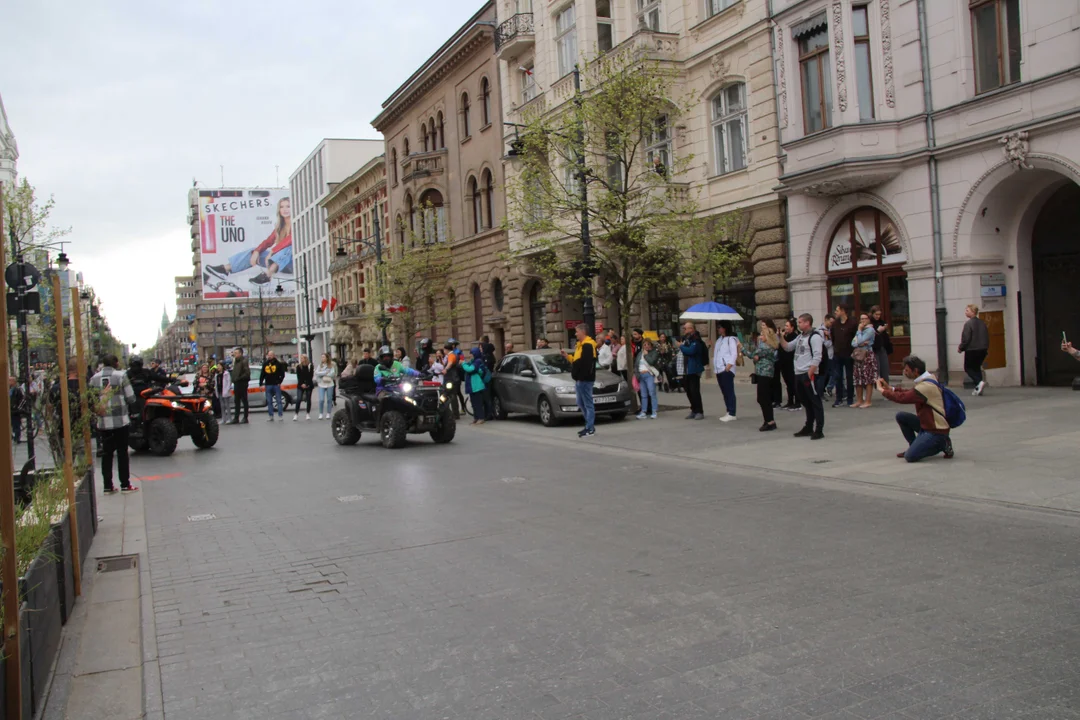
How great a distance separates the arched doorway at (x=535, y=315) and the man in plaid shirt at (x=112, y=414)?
2457 centimetres

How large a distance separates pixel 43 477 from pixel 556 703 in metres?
5.18

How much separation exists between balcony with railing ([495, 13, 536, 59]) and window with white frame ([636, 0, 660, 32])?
6182mm

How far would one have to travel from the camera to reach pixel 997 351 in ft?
59.8

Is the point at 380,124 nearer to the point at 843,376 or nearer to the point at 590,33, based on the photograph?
the point at 590,33

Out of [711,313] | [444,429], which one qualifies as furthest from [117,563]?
[711,313]

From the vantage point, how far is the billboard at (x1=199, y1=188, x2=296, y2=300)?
8369cm

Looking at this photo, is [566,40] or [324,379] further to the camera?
[566,40]

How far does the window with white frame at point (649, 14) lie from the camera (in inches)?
1041

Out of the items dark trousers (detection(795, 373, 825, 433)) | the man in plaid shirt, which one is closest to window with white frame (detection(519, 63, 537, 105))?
dark trousers (detection(795, 373, 825, 433))

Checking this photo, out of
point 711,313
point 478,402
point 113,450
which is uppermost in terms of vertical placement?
point 711,313

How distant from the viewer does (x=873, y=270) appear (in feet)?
67.4

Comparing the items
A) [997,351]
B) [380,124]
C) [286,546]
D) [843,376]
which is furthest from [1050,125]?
[380,124]

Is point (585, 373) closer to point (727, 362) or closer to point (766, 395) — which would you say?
point (727, 362)

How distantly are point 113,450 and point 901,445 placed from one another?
9574mm
